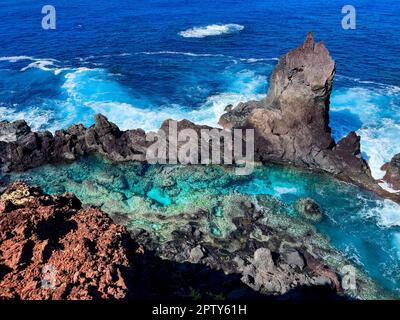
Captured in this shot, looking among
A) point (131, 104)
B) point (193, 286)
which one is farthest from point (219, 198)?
point (131, 104)

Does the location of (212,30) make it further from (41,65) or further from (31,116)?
(31,116)

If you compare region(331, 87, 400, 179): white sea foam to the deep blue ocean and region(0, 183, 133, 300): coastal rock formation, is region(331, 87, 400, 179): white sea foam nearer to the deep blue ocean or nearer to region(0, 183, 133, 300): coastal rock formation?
the deep blue ocean

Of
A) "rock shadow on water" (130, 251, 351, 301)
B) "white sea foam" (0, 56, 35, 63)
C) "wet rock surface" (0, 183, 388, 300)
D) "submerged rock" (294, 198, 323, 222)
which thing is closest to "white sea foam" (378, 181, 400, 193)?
"submerged rock" (294, 198, 323, 222)

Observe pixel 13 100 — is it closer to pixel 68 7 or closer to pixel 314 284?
pixel 314 284

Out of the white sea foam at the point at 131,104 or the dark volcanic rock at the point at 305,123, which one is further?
the white sea foam at the point at 131,104

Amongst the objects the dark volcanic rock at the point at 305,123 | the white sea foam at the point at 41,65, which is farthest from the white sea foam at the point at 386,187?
the white sea foam at the point at 41,65

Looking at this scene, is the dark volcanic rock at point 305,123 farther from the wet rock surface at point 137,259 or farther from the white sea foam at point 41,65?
the white sea foam at point 41,65
